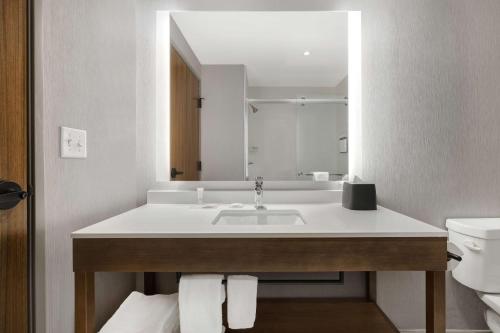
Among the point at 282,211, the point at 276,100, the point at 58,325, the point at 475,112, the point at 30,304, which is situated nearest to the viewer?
the point at 30,304

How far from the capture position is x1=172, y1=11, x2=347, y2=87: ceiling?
5.22ft

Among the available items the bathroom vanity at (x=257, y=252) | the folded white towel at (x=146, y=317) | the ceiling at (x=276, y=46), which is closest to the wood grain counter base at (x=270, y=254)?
the bathroom vanity at (x=257, y=252)

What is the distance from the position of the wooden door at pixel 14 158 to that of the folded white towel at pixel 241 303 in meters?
0.62

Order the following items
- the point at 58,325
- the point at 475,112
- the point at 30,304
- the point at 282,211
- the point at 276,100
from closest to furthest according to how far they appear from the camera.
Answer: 1. the point at 30,304
2. the point at 58,325
3. the point at 282,211
4. the point at 475,112
5. the point at 276,100

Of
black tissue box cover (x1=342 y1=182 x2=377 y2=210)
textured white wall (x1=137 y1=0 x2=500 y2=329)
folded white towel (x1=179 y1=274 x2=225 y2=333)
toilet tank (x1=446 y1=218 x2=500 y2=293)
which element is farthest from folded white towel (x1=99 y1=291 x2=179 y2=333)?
toilet tank (x1=446 y1=218 x2=500 y2=293)

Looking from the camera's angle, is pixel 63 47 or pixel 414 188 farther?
pixel 414 188

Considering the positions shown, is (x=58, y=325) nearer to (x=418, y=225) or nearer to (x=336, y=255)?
(x=336, y=255)

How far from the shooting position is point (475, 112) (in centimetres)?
151

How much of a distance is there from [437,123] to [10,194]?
71.7 inches

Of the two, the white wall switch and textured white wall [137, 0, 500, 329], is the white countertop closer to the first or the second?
the white wall switch

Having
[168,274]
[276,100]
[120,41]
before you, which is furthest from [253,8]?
[168,274]

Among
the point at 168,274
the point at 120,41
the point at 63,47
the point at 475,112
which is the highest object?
the point at 120,41

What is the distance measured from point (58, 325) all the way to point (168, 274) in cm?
66

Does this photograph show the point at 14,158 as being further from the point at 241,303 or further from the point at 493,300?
the point at 493,300
